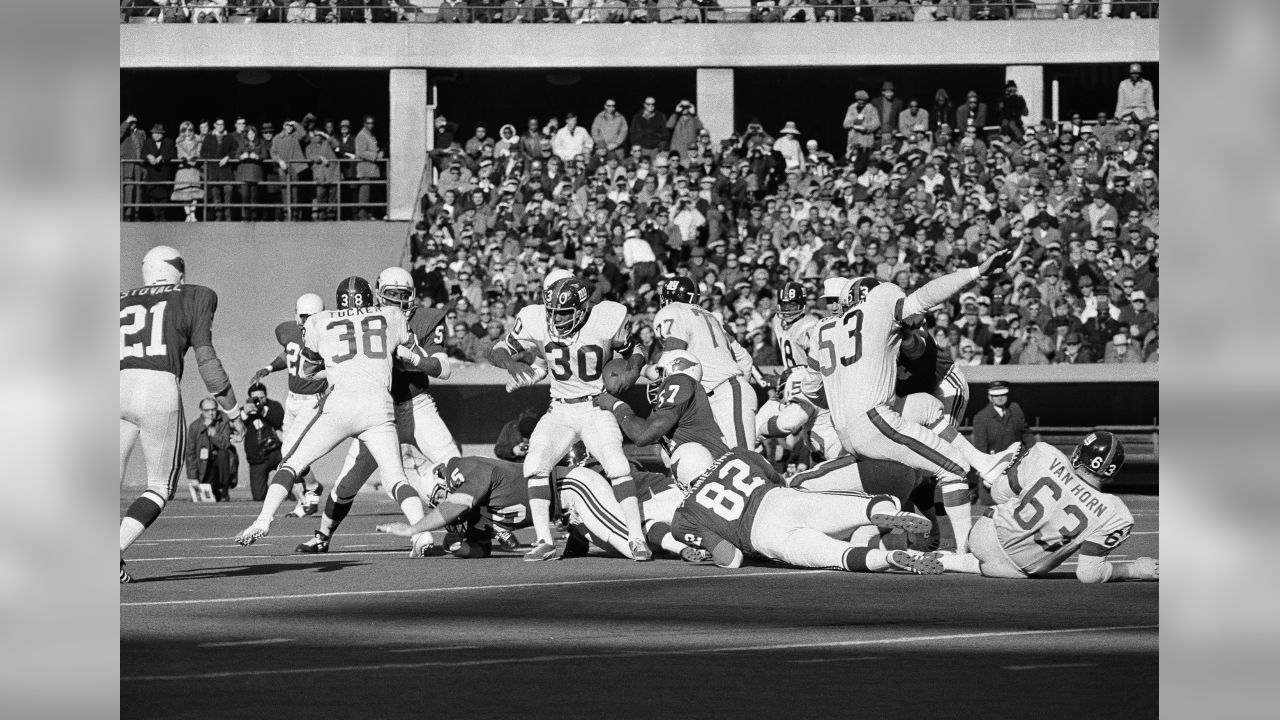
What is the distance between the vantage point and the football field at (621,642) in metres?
6.68

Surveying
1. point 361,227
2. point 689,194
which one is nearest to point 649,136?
point 689,194

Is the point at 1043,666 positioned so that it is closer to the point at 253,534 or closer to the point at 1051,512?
the point at 1051,512

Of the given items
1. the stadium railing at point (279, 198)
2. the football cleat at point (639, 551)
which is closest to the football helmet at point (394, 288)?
the football cleat at point (639, 551)

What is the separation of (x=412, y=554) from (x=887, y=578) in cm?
374

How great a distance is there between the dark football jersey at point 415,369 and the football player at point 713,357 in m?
1.85

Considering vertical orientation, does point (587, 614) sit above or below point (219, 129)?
below

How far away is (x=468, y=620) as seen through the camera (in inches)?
360

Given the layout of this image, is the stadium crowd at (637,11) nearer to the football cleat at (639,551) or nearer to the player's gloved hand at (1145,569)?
the football cleat at (639,551)

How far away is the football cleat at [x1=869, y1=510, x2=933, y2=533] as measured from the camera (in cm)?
1086

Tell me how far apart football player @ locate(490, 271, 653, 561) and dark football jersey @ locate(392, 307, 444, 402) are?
→ 0.77m

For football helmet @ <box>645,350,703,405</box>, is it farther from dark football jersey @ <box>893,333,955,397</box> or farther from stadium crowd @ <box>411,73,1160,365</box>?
stadium crowd @ <box>411,73,1160,365</box>
